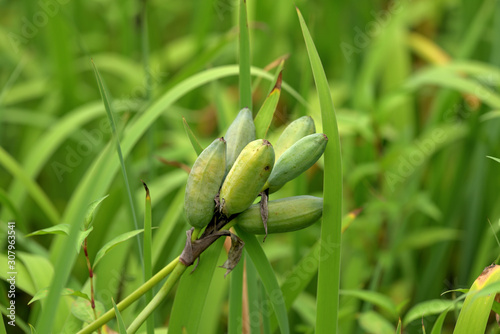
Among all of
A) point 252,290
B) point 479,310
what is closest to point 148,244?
point 252,290

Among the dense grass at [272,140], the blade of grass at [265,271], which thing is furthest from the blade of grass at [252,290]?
the blade of grass at [265,271]

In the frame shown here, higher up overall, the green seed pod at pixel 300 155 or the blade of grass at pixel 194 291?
the green seed pod at pixel 300 155

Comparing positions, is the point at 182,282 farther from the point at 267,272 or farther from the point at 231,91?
the point at 231,91

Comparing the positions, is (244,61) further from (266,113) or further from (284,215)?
(284,215)

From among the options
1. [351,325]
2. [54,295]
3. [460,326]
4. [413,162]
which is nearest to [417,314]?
[460,326]

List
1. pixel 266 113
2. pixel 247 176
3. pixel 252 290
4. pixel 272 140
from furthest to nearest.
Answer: pixel 272 140
pixel 252 290
pixel 266 113
pixel 247 176

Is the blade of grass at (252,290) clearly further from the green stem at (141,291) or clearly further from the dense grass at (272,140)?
the green stem at (141,291)
